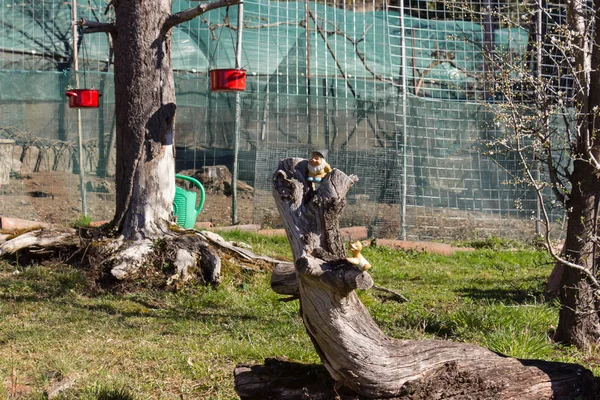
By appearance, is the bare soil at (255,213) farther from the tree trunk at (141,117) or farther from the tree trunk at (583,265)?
the tree trunk at (583,265)

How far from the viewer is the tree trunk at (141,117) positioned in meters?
7.82

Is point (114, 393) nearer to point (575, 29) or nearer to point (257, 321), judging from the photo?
point (257, 321)

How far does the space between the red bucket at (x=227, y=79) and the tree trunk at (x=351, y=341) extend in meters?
5.18

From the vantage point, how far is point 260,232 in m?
10.5

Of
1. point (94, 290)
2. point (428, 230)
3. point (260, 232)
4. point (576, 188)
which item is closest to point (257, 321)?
point (94, 290)

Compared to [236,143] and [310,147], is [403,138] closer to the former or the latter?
[310,147]

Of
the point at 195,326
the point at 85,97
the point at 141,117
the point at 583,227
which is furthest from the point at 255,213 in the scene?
the point at 583,227

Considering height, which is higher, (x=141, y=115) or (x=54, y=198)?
(x=141, y=115)

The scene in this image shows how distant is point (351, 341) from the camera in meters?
3.60

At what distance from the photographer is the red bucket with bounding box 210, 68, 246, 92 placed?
8.89 m

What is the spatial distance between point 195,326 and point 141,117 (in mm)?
2660

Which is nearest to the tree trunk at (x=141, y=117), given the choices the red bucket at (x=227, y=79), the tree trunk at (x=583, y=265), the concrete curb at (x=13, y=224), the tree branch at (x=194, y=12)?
the tree branch at (x=194, y=12)

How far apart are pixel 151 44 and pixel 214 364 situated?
400cm

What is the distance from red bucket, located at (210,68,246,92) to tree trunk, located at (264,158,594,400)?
518cm
